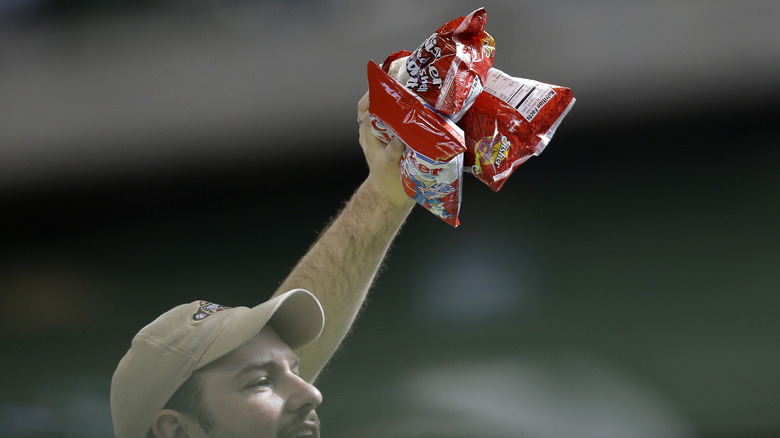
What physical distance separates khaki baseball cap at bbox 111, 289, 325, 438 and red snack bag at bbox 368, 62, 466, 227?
0.22 meters

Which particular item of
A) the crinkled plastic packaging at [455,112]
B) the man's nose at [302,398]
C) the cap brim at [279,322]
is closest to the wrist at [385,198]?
the crinkled plastic packaging at [455,112]

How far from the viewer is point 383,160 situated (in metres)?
1.09

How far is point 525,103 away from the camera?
1025 millimetres

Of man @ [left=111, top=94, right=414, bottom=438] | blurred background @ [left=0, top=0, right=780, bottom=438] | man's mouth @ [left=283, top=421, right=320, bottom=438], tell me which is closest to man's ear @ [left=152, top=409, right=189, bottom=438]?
man @ [left=111, top=94, right=414, bottom=438]

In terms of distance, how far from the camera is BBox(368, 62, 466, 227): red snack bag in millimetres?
937

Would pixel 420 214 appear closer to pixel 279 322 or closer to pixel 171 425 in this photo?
pixel 279 322

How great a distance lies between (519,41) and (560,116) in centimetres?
138

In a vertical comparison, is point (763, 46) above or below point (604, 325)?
above

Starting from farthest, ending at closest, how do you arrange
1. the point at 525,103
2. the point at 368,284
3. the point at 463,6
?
1. the point at 463,6
2. the point at 368,284
3. the point at 525,103

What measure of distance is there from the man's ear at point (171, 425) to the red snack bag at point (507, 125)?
500 millimetres

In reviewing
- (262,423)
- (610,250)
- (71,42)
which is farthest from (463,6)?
(262,423)

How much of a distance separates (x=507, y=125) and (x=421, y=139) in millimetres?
145

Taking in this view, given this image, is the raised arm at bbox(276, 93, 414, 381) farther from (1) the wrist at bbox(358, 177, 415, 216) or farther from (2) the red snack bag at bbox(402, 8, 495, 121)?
(2) the red snack bag at bbox(402, 8, 495, 121)

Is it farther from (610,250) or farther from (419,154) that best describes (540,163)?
(419,154)
